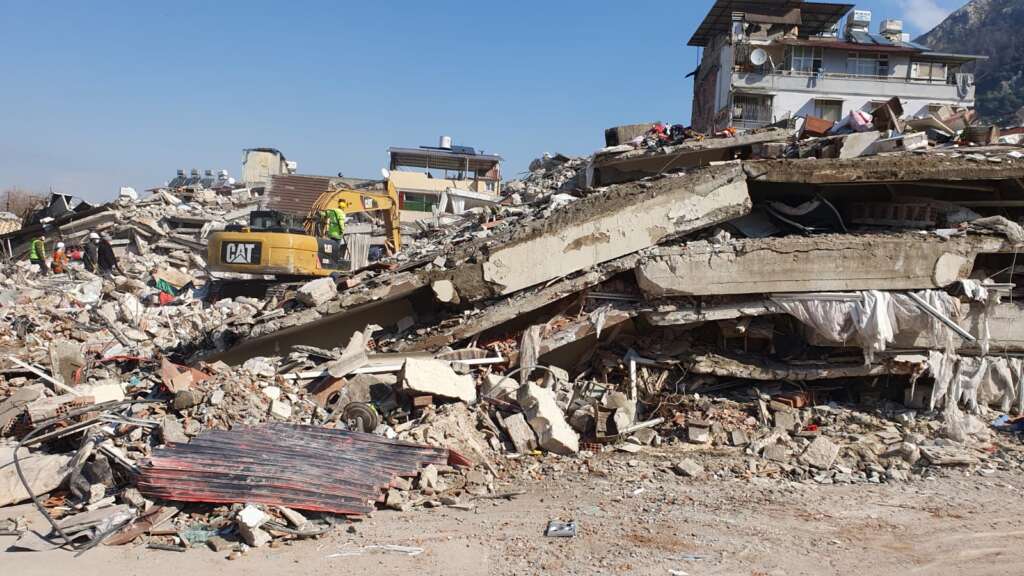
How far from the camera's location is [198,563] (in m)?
4.50

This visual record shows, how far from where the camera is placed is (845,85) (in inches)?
1126

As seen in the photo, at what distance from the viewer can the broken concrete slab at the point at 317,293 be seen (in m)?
7.95

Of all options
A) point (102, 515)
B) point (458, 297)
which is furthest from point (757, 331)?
point (102, 515)

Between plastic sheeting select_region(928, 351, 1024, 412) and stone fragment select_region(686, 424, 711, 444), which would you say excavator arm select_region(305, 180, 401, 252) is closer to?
stone fragment select_region(686, 424, 711, 444)

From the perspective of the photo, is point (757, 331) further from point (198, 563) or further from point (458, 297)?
point (198, 563)

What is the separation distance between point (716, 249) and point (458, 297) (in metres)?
2.75

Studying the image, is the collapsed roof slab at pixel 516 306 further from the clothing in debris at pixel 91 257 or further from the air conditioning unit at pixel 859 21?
the air conditioning unit at pixel 859 21

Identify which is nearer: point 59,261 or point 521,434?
point 521,434

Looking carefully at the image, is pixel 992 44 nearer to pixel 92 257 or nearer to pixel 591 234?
pixel 591 234

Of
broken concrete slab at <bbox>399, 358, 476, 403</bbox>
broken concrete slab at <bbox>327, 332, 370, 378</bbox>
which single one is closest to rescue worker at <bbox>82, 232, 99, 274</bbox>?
broken concrete slab at <bbox>327, 332, 370, 378</bbox>

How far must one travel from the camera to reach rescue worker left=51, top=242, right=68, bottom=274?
18.4m

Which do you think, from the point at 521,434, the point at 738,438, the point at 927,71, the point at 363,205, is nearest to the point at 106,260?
the point at 363,205

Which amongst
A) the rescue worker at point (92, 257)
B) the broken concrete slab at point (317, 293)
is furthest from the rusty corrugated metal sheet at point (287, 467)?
the rescue worker at point (92, 257)

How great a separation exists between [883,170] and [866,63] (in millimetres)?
25379
